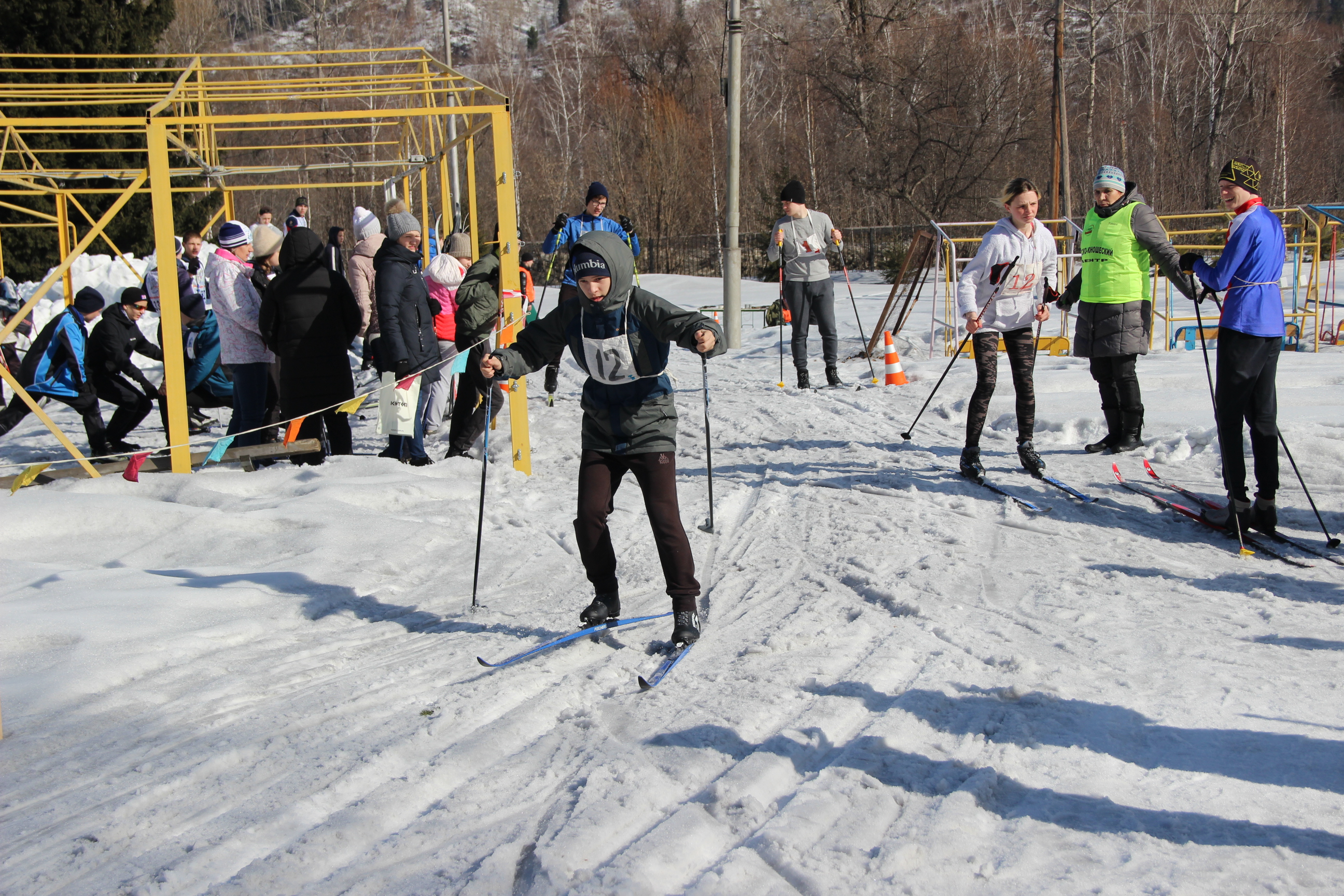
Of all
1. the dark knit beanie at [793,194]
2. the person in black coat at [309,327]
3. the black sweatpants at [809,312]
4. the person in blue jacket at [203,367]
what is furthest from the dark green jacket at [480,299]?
the dark knit beanie at [793,194]

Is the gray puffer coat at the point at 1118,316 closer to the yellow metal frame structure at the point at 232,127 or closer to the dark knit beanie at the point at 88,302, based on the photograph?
the yellow metal frame structure at the point at 232,127

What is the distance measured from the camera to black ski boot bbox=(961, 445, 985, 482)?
6734 mm

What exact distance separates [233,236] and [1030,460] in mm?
6077

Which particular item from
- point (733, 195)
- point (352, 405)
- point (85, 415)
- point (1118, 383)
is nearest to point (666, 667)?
point (352, 405)

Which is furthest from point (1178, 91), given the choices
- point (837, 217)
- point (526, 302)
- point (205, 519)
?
point (205, 519)

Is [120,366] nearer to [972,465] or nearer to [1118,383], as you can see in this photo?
[972,465]

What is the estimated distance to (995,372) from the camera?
22.0 ft

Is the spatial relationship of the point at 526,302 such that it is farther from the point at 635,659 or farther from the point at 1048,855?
the point at 1048,855

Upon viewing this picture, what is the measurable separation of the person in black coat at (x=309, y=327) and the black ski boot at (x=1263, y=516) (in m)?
5.93

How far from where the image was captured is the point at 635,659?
13.5 feet

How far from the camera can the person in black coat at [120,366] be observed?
9062 mm

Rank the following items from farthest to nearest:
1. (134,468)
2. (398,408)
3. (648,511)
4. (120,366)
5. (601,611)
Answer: (120,366) < (398,408) < (134,468) < (601,611) < (648,511)

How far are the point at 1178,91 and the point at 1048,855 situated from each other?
42885 millimetres

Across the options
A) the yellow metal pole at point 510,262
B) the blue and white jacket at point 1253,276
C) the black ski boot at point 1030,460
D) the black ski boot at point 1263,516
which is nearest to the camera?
the blue and white jacket at point 1253,276
